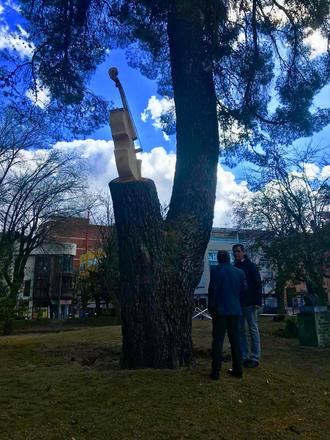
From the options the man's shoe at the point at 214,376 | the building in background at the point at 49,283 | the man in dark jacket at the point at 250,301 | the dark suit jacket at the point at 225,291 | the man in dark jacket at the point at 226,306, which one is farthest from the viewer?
the building in background at the point at 49,283

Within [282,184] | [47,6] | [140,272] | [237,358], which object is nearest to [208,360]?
[237,358]

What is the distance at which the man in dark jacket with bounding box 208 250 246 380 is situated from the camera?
4715 millimetres

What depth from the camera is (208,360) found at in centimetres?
578

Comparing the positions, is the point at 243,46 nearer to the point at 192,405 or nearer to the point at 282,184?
Result: the point at 192,405

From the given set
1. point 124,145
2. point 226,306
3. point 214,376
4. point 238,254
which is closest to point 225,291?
point 226,306

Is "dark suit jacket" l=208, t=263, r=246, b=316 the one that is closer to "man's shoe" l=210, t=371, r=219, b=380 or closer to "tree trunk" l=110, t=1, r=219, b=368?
"tree trunk" l=110, t=1, r=219, b=368

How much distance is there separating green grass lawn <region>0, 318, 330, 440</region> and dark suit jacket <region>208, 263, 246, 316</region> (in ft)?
2.24

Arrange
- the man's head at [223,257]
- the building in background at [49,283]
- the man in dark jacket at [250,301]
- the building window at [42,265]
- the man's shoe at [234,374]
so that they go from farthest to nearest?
the building window at [42,265]
the building in background at [49,283]
the man in dark jacket at [250,301]
the man's head at [223,257]
the man's shoe at [234,374]

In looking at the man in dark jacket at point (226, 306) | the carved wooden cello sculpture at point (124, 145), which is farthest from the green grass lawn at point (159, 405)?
the carved wooden cello sculpture at point (124, 145)

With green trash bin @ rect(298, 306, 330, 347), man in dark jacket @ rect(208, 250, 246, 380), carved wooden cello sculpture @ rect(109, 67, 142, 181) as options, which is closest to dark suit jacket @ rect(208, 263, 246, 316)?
man in dark jacket @ rect(208, 250, 246, 380)

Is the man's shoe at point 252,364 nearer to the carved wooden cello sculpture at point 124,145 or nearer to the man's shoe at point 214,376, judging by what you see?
the man's shoe at point 214,376

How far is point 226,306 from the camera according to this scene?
4.85m

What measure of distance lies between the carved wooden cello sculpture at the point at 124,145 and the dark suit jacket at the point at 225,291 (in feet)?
5.01

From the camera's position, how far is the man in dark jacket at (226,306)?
4.71 meters
